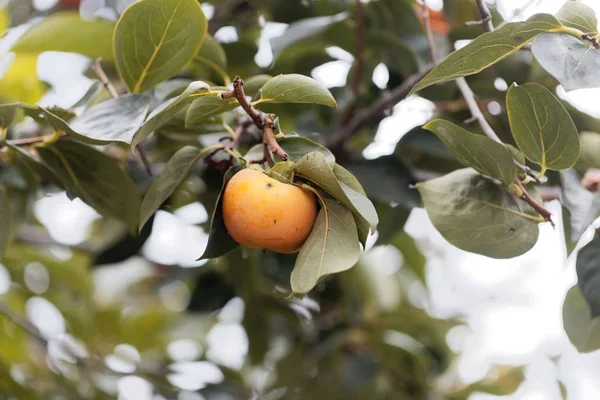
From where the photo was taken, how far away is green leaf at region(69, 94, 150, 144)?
49cm

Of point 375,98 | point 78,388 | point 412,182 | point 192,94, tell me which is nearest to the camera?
point 192,94

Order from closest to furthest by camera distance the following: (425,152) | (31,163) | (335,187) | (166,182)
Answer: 1. (335,187)
2. (166,182)
3. (31,163)
4. (425,152)

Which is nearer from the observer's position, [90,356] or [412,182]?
[412,182]

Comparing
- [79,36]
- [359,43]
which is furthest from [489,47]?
[79,36]

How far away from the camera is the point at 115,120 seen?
533 millimetres

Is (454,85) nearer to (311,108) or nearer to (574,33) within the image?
(311,108)

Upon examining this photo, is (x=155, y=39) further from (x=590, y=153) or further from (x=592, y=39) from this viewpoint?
(x=590, y=153)

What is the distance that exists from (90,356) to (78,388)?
0.34 feet

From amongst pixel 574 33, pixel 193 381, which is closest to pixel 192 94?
pixel 574 33

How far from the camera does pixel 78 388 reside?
3.45 feet

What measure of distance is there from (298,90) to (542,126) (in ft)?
0.65

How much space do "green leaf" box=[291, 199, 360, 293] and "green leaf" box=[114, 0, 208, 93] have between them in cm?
21

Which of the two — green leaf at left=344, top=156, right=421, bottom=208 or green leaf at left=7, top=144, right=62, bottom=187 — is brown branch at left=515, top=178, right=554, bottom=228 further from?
green leaf at left=7, top=144, right=62, bottom=187

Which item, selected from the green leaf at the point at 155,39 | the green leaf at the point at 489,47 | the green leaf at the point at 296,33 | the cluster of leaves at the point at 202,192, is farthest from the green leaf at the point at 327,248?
the green leaf at the point at 296,33
